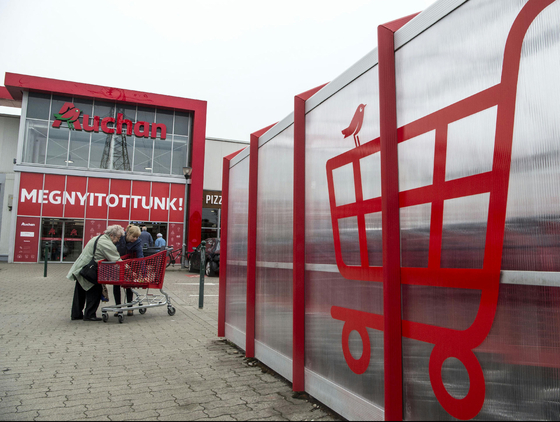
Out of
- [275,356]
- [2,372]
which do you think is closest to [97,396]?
[2,372]

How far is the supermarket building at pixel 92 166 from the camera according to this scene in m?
22.3

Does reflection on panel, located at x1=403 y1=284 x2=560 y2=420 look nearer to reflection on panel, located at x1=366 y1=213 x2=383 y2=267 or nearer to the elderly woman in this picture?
reflection on panel, located at x1=366 y1=213 x2=383 y2=267

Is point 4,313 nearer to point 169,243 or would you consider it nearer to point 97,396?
point 97,396

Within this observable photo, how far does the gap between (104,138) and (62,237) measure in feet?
19.4

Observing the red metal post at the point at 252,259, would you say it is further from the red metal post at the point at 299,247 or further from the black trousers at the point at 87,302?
the black trousers at the point at 87,302

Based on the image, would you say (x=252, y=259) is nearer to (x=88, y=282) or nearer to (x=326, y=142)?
(x=326, y=142)

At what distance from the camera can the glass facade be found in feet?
75.4

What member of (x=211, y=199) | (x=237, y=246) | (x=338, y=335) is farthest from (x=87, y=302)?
(x=211, y=199)

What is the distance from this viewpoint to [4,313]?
7.49 metres

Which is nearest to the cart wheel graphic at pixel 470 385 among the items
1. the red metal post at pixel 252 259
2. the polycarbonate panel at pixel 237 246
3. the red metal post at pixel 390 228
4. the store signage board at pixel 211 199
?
the red metal post at pixel 390 228

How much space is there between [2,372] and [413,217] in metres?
4.13

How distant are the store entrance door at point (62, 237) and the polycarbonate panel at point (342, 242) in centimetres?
2197

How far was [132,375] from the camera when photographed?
4121 mm

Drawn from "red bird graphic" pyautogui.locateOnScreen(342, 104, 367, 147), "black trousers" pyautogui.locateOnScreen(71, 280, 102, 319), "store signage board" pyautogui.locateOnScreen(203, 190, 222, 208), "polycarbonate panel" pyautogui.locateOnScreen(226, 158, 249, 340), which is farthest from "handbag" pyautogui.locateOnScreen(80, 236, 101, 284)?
"store signage board" pyautogui.locateOnScreen(203, 190, 222, 208)
